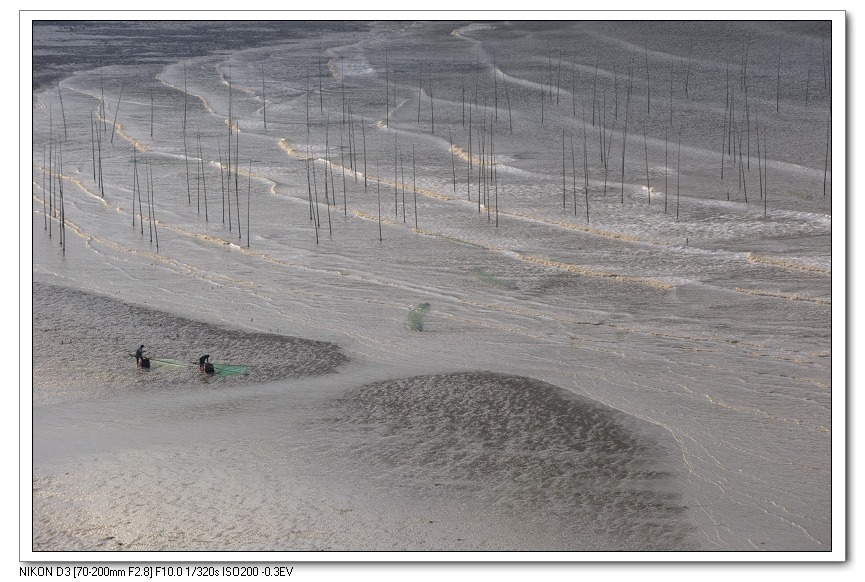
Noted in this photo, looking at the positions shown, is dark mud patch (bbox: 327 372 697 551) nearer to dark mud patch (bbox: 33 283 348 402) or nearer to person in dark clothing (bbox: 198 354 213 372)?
dark mud patch (bbox: 33 283 348 402)

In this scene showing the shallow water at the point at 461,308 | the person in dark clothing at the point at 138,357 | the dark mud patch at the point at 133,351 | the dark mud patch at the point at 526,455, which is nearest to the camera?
the dark mud patch at the point at 526,455

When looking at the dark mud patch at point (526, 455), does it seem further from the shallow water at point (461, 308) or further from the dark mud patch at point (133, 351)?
the dark mud patch at point (133, 351)

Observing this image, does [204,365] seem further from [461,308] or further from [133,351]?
[461,308]

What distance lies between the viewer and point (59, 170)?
10523mm

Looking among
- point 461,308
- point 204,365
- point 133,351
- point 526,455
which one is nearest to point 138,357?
point 133,351

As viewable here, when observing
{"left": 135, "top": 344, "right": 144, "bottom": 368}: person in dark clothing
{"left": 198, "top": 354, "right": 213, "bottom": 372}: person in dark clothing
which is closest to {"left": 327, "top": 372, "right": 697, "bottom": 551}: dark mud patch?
{"left": 198, "top": 354, "right": 213, "bottom": 372}: person in dark clothing

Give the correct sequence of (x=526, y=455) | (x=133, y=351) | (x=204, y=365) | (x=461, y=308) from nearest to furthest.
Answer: (x=526, y=455)
(x=204, y=365)
(x=133, y=351)
(x=461, y=308)

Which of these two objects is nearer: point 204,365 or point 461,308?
point 204,365

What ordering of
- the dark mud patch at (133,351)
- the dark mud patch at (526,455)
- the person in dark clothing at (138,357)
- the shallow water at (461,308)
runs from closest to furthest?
the dark mud patch at (526,455)
the shallow water at (461,308)
the dark mud patch at (133,351)
the person in dark clothing at (138,357)

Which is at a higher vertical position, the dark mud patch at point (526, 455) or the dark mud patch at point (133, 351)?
the dark mud patch at point (133, 351)

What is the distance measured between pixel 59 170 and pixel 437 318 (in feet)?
17.2

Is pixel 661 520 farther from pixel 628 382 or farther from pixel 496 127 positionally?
pixel 496 127

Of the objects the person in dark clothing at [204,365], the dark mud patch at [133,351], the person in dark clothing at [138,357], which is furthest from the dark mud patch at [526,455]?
the person in dark clothing at [138,357]
